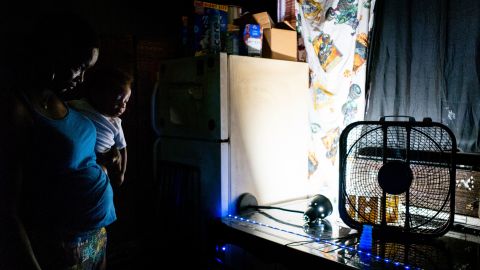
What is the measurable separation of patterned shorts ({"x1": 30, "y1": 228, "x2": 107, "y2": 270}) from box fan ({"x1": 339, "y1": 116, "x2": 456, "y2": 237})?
3.40ft

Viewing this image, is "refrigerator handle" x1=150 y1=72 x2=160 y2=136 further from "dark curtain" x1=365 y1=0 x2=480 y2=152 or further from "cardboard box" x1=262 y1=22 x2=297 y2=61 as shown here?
"dark curtain" x1=365 y1=0 x2=480 y2=152

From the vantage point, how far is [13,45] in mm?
1795

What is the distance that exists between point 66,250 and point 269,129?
1.19m

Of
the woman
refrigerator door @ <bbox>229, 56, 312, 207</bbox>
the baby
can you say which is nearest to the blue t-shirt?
the woman

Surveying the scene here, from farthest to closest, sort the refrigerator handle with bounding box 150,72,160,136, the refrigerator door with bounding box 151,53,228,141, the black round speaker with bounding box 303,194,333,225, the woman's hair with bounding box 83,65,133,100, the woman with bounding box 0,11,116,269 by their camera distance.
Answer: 1. the refrigerator handle with bounding box 150,72,160,136
2. the refrigerator door with bounding box 151,53,228,141
3. the woman's hair with bounding box 83,65,133,100
4. the black round speaker with bounding box 303,194,333,225
5. the woman with bounding box 0,11,116,269

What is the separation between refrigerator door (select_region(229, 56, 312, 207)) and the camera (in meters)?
2.00

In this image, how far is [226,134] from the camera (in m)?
1.95

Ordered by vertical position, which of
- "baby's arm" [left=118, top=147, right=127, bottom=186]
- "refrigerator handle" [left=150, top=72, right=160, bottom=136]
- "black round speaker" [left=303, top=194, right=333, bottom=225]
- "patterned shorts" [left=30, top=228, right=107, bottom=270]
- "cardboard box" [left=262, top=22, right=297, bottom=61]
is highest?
"cardboard box" [left=262, top=22, right=297, bottom=61]

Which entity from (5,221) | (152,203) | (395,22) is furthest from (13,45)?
(395,22)

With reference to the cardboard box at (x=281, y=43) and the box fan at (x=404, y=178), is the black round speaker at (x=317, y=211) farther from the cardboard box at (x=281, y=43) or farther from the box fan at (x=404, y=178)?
the cardboard box at (x=281, y=43)

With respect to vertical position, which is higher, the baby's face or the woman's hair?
the woman's hair

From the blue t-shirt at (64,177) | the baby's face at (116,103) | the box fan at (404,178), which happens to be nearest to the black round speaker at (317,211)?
the box fan at (404,178)

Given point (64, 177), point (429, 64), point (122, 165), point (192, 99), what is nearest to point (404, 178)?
point (429, 64)

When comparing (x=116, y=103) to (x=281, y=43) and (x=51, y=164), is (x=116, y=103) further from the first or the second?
(x=281, y=43)
